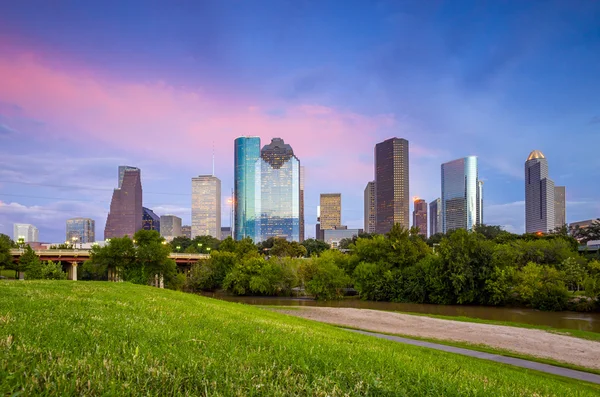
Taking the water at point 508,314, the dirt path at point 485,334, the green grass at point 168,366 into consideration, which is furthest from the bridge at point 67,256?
the green grass at point 168,366

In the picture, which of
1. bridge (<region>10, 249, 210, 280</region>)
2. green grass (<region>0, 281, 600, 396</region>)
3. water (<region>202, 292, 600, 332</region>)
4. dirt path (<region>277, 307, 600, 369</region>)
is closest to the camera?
green grass (<region>0, 281, 600, 396</region>)

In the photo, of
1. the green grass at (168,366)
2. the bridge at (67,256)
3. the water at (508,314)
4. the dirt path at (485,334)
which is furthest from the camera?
the bridge at (67,256)

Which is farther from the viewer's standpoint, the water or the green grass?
the water

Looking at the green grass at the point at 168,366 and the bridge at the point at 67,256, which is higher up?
the green grass at the point at 168,366

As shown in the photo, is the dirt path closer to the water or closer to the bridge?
the water

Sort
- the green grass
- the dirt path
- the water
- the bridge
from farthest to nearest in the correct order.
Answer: the bridge, the water, the dirt path, the green grass

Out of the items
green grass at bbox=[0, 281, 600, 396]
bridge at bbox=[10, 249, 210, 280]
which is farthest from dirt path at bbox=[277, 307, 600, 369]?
bridge at bbox=[10, 249, 210, 280]

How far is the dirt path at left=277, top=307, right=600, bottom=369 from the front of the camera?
25766 mm

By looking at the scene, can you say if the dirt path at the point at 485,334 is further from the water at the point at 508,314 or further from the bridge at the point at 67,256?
the bridge at the point at 67,256

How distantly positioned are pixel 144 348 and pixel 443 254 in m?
65.5

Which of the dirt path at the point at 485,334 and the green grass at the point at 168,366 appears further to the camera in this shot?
the dirt path at the point at 485,334

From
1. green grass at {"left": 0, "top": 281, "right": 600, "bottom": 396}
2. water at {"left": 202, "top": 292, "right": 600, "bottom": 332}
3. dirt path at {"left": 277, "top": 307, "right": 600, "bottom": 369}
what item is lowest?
water at {"left": 202, "top": 292, "right": 600, "bottom": 332}

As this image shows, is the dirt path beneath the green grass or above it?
beneath

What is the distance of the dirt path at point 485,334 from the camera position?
25.8 meters
